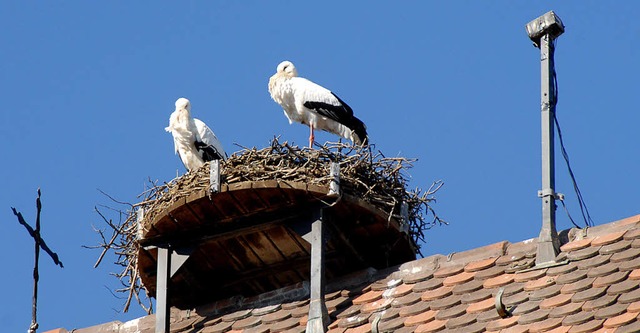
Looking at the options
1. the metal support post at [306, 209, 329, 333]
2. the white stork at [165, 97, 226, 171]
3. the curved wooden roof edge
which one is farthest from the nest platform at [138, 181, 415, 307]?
the white stork at [165, 97, 226, 171]

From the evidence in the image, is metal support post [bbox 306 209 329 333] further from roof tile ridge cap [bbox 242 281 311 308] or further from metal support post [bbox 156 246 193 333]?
metal support post [bbox 156 246 193 333]

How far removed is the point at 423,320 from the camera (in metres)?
11.4

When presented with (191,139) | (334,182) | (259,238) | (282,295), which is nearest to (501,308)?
(334,182)

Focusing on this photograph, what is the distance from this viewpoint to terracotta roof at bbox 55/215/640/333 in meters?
10.6

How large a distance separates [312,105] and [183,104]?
1.44 m

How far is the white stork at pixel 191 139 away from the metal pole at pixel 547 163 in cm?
550

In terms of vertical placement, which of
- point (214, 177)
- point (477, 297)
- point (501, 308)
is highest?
point (214, 177)

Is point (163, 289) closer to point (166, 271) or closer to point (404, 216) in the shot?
point (166, 271)

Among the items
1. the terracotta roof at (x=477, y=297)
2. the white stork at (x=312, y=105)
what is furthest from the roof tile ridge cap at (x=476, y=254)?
the white stork at (x=312, y=105)

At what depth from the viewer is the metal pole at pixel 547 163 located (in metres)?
11.5

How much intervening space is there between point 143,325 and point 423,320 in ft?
9.13

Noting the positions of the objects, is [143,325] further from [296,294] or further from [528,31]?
[528,31]

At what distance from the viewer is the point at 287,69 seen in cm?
1739

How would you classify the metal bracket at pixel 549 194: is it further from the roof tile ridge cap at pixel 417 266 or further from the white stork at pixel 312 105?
the white stork at pixel 312 105
